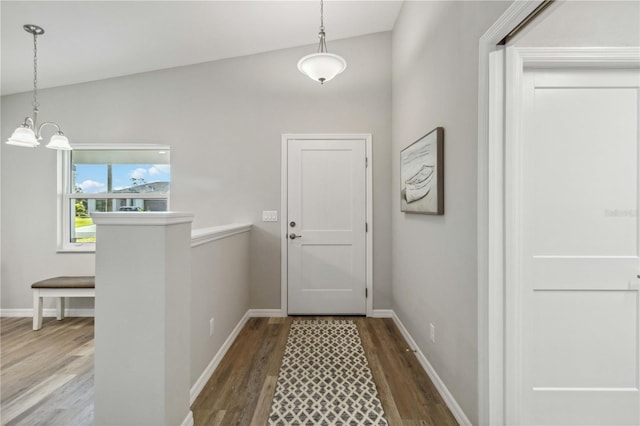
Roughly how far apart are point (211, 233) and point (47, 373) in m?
1.61

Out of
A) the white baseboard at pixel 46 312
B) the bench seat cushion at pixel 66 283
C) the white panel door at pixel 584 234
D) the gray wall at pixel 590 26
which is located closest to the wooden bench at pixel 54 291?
the bench seat cushion at pixel 66 283

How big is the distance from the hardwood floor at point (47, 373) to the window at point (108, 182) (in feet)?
3.09

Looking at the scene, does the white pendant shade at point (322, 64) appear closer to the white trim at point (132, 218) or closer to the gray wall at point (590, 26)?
the gray wall at point (590, 26)

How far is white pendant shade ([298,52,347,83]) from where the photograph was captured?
2.03 metres

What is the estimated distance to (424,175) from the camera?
2211 millimetres

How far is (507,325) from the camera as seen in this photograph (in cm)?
135

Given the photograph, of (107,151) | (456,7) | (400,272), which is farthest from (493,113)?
(107,151)

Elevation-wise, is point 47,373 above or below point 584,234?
below

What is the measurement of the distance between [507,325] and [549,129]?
3.26 ft

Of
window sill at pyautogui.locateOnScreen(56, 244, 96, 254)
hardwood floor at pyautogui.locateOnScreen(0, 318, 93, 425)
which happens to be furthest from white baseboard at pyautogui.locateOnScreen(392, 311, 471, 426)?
window sill at pyautogui.locateOnScreen(56, 244, 96, 254)

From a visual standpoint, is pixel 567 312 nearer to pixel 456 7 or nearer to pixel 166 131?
pixel 456 7

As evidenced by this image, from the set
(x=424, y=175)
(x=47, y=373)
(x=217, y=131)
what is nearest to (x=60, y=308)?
(x=47, y=373)

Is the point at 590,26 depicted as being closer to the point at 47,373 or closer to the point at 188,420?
the point at 188,420

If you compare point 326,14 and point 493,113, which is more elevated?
point 326,14
